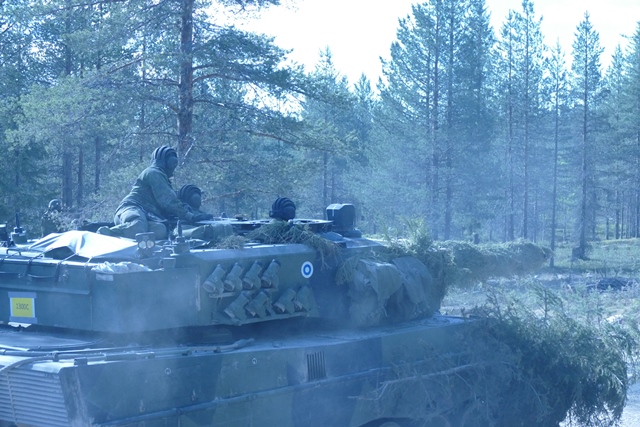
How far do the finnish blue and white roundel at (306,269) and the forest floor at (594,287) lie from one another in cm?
220

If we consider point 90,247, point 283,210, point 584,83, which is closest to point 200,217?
point 283,210

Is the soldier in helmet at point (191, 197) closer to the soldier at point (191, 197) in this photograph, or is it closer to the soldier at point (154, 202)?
the soldier at point (191, 197)

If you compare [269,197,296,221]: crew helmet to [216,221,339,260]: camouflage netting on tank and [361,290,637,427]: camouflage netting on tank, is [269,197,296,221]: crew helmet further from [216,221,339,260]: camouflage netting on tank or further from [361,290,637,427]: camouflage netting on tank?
[361,290,637,427]: camouflage netting on tank

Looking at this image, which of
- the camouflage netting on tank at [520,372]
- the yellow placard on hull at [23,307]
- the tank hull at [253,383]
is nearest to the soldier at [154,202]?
the yellow placard on hull at [23,307]

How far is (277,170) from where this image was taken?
1692 centimetres

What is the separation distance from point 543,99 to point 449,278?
33.8 meters

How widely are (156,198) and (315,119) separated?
24992 mm

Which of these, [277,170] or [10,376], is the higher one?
[277,170]

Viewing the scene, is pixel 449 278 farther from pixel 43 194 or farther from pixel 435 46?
pixel 435 46

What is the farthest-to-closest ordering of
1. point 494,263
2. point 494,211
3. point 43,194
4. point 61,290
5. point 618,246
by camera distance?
point 618,246 → point 494,211 → point 43,194 → point 494,263 → point 61,290

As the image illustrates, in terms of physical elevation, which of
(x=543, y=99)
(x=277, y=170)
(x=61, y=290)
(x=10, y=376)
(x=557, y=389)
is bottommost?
(x=557, y=389)

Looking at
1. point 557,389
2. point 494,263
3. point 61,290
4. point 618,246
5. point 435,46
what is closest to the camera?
point 61,290

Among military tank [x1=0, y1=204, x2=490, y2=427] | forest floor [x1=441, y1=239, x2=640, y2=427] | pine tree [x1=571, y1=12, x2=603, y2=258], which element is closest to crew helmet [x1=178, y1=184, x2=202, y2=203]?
military tank [x1=0, y1=204, x2=490, y2=427]

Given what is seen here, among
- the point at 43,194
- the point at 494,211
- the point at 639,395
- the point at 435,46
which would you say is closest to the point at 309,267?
the point at 639,395
